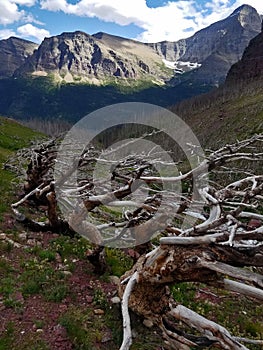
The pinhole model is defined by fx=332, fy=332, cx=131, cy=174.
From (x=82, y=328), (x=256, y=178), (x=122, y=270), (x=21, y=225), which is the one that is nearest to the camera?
(x=256, y=178)

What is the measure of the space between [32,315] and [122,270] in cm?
324

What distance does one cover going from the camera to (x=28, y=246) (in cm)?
1032

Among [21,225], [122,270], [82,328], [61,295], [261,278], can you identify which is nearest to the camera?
[261,278]

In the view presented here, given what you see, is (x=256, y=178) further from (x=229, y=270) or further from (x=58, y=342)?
(x=58, y=342)

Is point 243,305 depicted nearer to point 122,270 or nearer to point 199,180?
point 122,270

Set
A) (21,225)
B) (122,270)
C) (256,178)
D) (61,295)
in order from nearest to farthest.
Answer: (256,178) → (61,295) → (122,270) → (21,225)

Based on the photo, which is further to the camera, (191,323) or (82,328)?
(82,328)

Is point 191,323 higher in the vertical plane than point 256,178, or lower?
lower

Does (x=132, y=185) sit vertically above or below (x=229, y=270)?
above

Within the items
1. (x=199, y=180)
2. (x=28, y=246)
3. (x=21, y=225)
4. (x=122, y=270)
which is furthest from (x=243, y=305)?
(x=21, y=225)

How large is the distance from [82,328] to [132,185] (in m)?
3.32

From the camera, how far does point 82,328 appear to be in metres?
6.83

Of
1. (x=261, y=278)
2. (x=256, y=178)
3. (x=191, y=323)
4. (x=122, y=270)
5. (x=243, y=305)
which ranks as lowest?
(x=243, y=305)

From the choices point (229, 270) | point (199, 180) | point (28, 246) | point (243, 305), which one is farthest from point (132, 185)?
point (243, 305)
